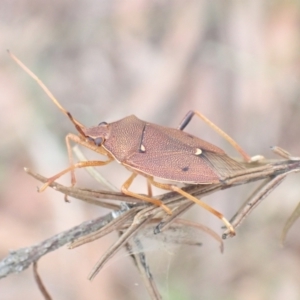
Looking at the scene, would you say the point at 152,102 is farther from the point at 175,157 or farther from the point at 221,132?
the point at 175,157

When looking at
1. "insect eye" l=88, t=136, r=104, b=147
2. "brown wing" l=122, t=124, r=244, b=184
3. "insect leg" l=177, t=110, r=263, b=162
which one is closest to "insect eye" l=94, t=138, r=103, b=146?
"insect eye" l=88, t=136, r=104, b=147

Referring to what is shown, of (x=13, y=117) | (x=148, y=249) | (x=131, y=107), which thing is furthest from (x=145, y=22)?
(x=148, y=249)

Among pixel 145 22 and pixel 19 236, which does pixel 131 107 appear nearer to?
pixel 145 22

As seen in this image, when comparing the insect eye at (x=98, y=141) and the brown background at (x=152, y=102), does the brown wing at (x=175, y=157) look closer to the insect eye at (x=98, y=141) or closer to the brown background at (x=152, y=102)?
the insect eye at (x=98, y=141)

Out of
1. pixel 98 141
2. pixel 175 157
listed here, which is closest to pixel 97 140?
pixel 98 141

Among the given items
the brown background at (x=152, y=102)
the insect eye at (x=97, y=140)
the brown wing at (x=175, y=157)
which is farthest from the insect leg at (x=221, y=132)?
the brown background at (x=152, y=102)

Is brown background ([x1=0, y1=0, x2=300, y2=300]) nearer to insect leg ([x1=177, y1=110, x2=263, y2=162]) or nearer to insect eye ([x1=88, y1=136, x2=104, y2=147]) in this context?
insect leg ([x1=177, y1=110, x2=263, y2=162])
